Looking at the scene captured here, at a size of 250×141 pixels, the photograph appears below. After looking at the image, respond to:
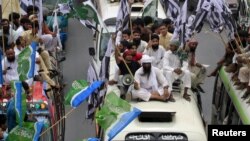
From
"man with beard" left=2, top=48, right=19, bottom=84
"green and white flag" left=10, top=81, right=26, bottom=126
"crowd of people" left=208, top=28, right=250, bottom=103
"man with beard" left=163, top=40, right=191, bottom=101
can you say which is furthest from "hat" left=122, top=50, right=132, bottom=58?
"green and white flag" left=10, top=81, right=26, bottom=126

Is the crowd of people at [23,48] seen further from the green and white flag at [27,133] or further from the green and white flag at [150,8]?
the green and white flag at [150,8]

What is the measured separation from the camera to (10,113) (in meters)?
10.3

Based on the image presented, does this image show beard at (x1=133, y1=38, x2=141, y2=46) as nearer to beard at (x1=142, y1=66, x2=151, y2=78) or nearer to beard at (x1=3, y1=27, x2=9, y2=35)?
beard at (x1=142, y1=66, x2=151, y2=78)

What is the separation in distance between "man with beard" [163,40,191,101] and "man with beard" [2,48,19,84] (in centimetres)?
252

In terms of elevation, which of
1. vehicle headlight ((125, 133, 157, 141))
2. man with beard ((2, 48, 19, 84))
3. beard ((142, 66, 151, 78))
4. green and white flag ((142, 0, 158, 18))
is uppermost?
green and white flag ((142, 0, 158, 18))

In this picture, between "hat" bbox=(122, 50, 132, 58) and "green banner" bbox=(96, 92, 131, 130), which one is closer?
"green banner" bbox=(96, 92, 131, 130)

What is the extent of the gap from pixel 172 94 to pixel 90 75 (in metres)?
3.95

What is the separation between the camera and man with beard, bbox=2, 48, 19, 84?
12469 millimetres

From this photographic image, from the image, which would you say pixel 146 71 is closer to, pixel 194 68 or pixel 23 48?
pixel 194 68

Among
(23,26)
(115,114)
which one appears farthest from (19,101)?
(23,26)

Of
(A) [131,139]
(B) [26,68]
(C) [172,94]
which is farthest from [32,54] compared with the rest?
(A) [131,139]

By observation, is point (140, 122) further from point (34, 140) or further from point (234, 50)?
point (234, 50)

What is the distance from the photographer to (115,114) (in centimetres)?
924

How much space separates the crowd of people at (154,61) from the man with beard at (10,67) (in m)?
1.75
